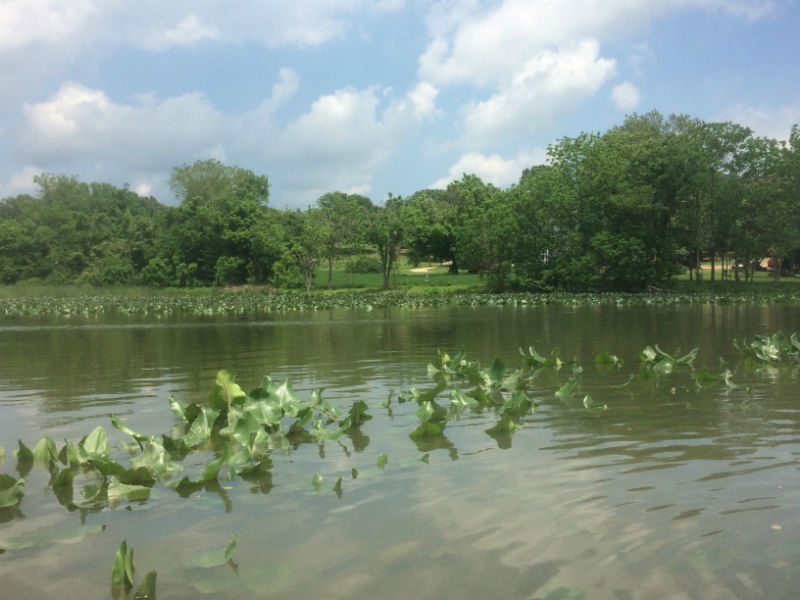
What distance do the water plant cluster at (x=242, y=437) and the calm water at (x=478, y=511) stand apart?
0.30 ft

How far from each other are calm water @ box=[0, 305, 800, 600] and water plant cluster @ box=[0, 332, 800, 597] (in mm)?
92

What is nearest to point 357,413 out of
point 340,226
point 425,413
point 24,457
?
point 425,413

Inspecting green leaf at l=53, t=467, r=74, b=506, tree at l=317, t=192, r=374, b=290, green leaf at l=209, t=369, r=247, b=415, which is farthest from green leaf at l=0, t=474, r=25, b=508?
tree at l=317, t=192, r=374, b=290

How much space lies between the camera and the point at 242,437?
5.36 m

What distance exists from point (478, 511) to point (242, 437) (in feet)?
7.57

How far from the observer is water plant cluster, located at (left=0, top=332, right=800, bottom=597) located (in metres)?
4.24

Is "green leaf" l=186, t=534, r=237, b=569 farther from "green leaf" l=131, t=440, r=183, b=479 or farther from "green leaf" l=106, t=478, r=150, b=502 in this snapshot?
"green leaf" l=131, t=440, r=183, b=479

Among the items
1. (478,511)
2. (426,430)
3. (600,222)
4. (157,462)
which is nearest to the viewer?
(478,511)

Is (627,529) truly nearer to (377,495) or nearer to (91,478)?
(377,495)

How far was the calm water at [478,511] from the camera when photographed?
3.04 m

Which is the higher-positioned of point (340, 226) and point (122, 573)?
point (340, 226)

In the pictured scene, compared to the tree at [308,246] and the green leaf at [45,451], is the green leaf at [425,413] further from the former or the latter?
the tree at [308,246]

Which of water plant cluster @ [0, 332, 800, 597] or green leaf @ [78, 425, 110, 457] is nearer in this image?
water plant cluster @ [0, 332, 800, 597]

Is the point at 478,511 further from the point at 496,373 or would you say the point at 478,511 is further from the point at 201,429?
the point at 496,373
